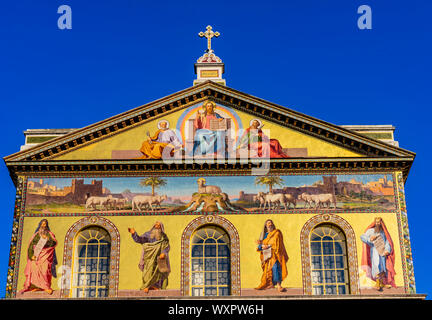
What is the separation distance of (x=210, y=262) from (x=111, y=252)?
3432 millimetres

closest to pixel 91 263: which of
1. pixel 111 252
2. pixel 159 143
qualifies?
pixel 111 252

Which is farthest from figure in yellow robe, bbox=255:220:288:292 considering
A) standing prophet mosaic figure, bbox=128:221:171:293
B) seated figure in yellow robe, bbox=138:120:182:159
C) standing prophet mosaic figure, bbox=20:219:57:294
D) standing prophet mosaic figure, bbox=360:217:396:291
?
standing prophet mosaic figure, bbox=20:219:57:294

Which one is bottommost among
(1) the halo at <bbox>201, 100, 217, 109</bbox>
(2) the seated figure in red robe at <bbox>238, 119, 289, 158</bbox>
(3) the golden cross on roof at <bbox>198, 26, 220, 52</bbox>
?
(2) the seated figure in red robe at <bbox>238, 119, 289, 158</bbox>

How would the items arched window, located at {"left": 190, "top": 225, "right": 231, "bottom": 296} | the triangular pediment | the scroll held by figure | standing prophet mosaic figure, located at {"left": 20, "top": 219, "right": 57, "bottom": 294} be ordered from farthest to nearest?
the scroll held by figure
the triangular pediment
arched window, located at {"left": 190, "top": 225, "right": 231, "bottom": 296}
standing prophet mosaic figure, located at {"left": 20, "top": 219, "right": 57, "bottom": 294}

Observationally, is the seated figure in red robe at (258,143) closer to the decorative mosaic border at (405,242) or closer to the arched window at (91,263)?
the decorative mosaic border at (405,242)

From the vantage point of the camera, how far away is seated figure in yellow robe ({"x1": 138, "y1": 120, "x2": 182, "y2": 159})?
27.9 m

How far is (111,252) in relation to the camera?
26.5 meters

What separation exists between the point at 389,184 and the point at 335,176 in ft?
6.34

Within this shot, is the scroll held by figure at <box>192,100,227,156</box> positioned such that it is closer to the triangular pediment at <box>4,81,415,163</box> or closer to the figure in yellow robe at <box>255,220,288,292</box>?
the triangular pediment at <box>4,81,415,163</box>

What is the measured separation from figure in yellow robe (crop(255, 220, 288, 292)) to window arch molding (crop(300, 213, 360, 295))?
70 centimetres

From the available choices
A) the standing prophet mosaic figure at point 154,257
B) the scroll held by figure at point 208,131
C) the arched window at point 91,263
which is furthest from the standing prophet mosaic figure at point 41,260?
the scroll held by figure at point 208,131

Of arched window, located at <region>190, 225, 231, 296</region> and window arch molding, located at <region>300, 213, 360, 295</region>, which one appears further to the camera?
arched window, located at <region>190, 225, 231, 296</region>

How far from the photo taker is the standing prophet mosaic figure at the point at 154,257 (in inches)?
1022

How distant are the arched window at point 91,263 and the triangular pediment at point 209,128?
112 inches
